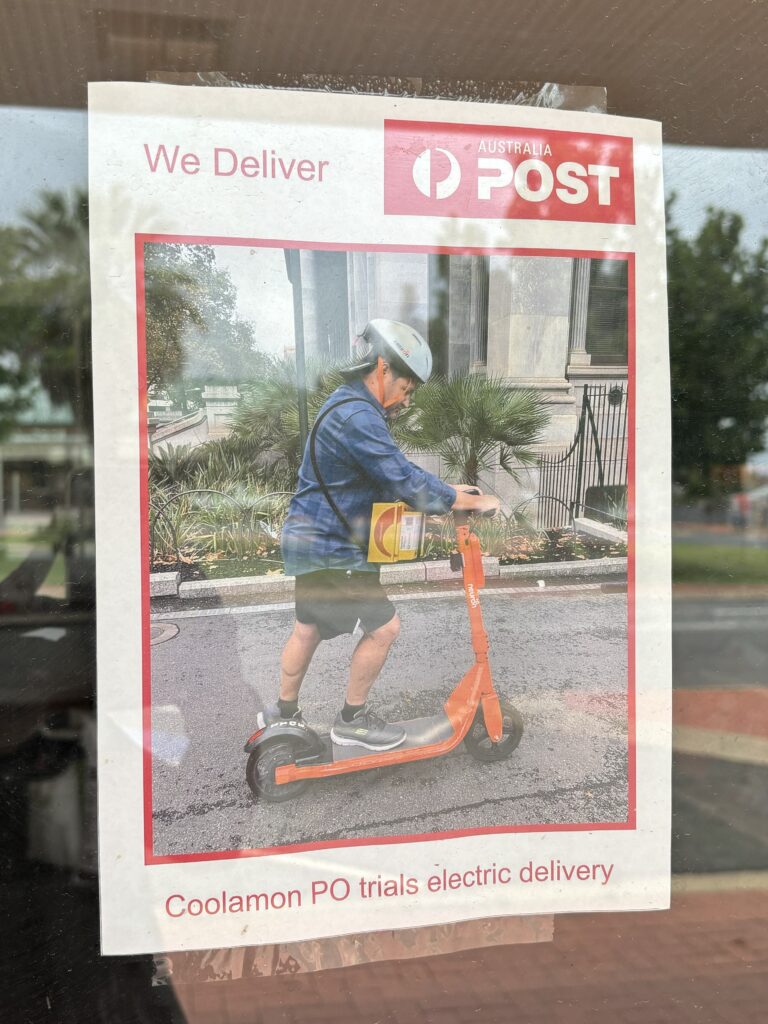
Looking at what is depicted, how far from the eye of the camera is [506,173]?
5.45 feet

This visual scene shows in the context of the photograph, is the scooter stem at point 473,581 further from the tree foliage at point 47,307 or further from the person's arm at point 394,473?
the tree foliage at point 47,307

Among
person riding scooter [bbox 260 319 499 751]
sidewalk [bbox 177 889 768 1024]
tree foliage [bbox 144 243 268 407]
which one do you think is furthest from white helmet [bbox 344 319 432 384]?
sidewalk [bbox 177 889 768 1024]

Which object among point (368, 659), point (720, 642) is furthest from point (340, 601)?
point (720, 642)

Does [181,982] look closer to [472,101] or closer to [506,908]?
[506,908]

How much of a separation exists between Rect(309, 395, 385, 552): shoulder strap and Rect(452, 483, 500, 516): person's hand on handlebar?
23 cm

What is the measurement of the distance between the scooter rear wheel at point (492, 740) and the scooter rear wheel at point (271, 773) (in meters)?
0.39

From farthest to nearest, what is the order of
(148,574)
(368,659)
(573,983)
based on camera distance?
1. (573,983)
2. (368,659)
3. (148,574)

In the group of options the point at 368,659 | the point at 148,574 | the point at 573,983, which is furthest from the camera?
the point at 573,983

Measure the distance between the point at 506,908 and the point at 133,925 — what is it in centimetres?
84

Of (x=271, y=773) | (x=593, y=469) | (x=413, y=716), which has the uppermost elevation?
(x=593, y=469)

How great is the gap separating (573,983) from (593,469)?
50.0 inches

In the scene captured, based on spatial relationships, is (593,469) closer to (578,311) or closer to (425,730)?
(578,311)

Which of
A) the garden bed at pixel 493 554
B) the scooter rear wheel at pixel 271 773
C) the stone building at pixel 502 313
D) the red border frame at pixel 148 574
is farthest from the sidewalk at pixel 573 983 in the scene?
the stone building at pixel 502 313

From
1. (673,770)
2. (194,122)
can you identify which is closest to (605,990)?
(673,770)
